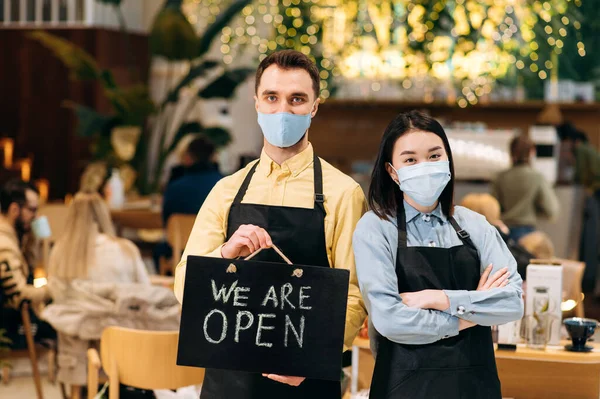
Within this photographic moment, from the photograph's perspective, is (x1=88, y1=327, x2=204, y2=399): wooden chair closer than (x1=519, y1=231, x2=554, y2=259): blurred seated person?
Yes

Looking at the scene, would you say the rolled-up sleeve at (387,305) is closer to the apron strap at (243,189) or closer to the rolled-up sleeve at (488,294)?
the rolled-up sleeve at (488,294)

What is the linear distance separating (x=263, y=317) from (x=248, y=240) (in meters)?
0.19

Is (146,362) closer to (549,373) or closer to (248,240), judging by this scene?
(549,373)

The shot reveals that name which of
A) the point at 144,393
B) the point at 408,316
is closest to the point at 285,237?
the point at 408,316

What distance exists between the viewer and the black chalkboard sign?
2.56 metres

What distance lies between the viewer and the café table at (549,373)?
12.6 ft

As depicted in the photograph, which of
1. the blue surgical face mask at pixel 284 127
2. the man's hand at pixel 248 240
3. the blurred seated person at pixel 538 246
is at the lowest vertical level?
the blurred seated person at pixel 538 246

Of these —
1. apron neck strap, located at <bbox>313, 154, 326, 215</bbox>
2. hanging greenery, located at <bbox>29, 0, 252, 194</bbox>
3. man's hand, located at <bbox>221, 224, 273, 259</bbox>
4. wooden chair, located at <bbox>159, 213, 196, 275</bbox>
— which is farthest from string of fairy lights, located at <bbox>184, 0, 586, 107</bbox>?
man's hand, located at <bbox>221, 224, 273, 259</bbox>

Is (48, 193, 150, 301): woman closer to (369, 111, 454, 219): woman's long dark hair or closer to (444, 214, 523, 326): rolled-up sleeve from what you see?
(369, 111, 454, 219): woman's long dark hair

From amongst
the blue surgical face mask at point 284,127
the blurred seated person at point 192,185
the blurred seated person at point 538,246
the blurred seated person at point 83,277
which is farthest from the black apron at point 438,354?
the blurred seated person at point 192,185

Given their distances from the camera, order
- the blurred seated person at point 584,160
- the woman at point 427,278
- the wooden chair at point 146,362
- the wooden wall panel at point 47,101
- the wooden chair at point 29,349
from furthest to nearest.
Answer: the wooden wall panel at point 47,101 < the blurred seated person at point 584,160 < the wooden chair at point 29,349 < the wooden chair at point 146,362 < the woman at point 427,278

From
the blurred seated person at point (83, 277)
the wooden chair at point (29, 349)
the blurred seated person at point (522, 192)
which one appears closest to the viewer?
the blurred seated person at point (83, 277)

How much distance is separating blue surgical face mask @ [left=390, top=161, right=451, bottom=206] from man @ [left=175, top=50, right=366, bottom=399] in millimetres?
126

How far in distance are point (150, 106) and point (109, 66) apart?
206 centimetres
